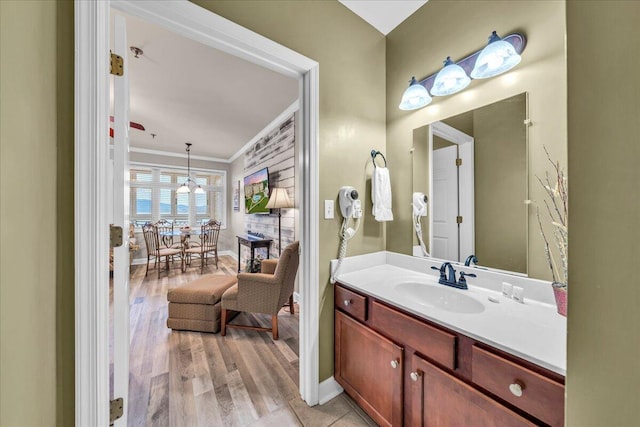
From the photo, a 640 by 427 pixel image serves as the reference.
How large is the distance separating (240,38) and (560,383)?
1.83m

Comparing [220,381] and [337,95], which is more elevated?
[337,95]

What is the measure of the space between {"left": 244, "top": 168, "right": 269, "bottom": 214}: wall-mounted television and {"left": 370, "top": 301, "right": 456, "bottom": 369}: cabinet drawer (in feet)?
10.4

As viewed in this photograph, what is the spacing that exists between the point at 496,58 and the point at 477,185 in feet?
2.14

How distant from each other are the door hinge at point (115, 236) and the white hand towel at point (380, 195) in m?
1.44

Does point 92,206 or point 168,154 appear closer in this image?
point 92,206

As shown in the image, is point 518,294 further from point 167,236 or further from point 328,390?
point 167,236

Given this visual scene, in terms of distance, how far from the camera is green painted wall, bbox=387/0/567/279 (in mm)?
1080

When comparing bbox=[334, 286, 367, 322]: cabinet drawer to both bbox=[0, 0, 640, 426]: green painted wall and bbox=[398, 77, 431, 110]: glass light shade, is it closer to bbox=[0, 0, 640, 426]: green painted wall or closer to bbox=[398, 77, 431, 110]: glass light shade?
bbox=[0, 0, 640, 426]: green painted wall

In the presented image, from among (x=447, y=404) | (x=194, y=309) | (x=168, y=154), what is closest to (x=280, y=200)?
(x=194, y=309)

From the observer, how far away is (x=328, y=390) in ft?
5.05

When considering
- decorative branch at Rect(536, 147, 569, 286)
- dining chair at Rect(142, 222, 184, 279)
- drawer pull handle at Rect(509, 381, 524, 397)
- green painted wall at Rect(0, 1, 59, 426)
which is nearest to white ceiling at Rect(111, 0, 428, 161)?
decorative branch at Rect(536, 147, 569, 286)

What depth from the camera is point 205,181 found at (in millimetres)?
6434

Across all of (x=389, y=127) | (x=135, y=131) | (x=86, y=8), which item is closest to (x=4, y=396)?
(x=86, y=8)

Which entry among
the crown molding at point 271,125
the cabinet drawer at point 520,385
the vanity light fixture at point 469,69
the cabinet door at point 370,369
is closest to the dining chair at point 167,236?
the crown molding at point 271,125
